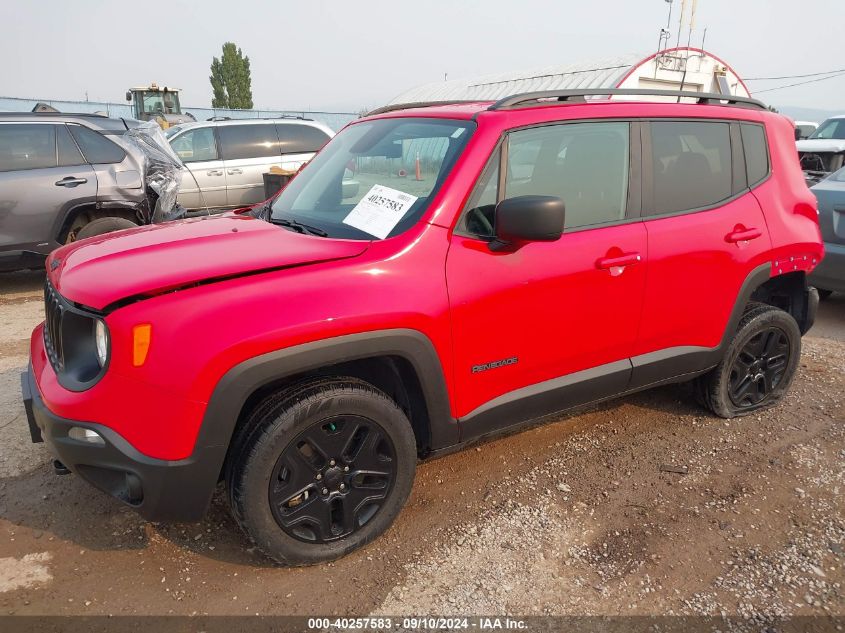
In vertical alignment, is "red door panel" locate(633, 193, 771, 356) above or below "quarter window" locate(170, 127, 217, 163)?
below

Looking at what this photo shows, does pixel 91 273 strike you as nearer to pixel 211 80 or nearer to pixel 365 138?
pixel 365 138

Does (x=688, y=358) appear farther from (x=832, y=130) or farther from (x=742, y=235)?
(x=832, y=130)

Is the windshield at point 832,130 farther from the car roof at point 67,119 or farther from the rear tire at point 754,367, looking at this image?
the car roof at point 67,119

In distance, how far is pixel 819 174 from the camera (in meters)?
10.4

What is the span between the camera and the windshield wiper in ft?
8.77

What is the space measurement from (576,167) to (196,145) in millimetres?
8217

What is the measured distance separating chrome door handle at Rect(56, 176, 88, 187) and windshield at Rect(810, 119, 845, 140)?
13089mm

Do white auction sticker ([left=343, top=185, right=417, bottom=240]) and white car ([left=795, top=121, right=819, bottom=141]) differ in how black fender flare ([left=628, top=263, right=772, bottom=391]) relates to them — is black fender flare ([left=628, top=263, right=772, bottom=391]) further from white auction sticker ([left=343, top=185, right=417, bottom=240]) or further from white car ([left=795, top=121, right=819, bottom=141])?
white car ([left=795, top=121, right=819, bottom=141])

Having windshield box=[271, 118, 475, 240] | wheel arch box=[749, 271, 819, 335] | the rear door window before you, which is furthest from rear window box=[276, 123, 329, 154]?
wheel arch box=[749, 271, 819, 335]

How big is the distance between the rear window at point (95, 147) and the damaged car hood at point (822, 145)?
1112 cm

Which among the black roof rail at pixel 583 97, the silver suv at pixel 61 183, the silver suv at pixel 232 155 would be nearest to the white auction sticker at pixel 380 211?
the black roof rail at pixel 583 97

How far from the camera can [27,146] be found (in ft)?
20.6

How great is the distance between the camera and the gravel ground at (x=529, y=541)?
2334 millimetres

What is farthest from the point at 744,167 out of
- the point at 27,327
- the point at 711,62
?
the point at 711,62
